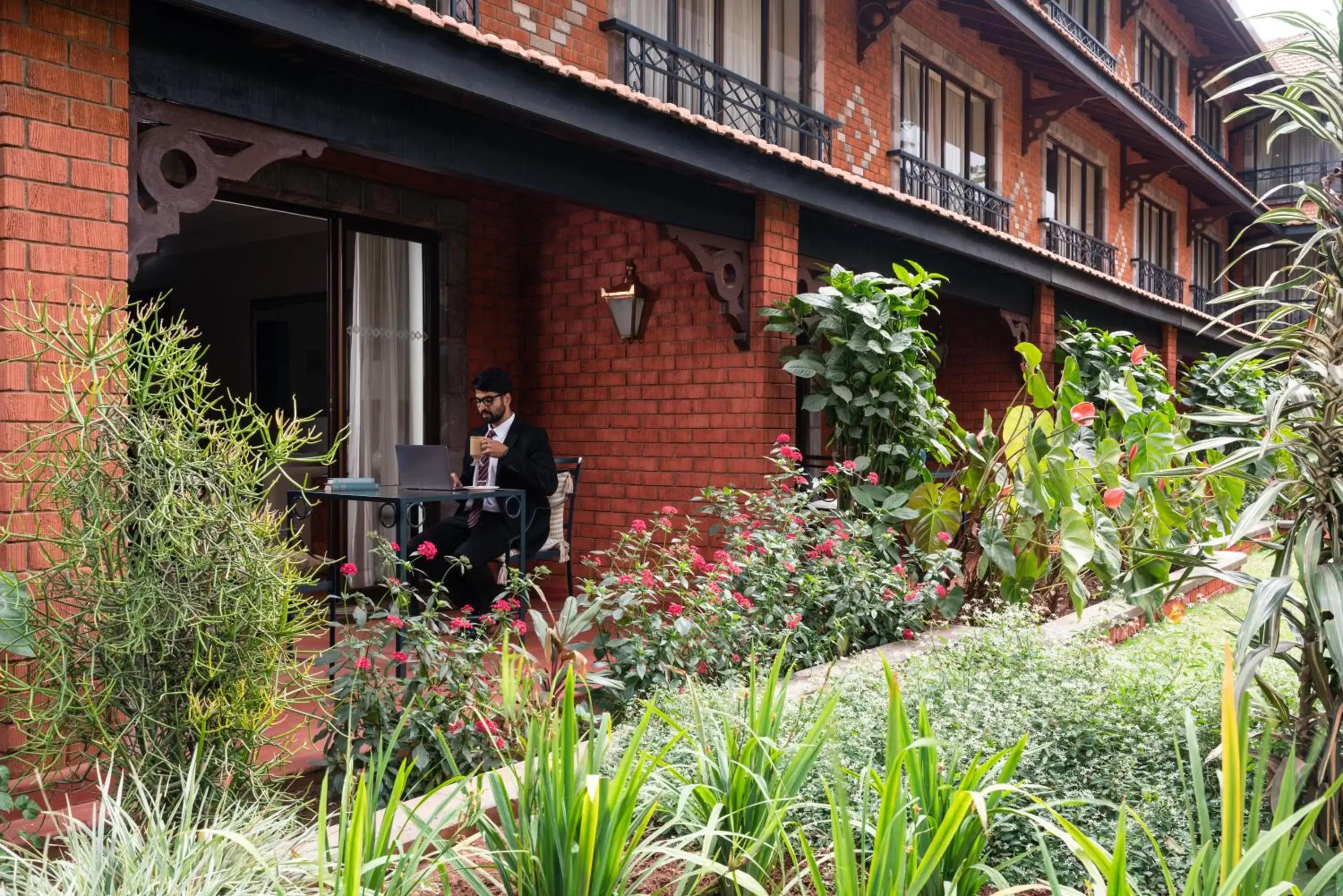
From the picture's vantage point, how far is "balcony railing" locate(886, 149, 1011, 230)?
9648 millimetres

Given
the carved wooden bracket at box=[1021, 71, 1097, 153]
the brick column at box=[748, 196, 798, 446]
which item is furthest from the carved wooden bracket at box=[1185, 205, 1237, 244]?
the brick column at box=[748, 196, 798, 446]

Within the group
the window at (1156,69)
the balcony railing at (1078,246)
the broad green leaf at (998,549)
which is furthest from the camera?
the window at (1156,69)

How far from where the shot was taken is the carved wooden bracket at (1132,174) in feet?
49.1

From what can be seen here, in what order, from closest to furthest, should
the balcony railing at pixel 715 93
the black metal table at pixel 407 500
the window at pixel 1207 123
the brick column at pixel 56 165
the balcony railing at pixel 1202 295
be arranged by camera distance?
the brick column at pixel 56 165, the black metal table at pixel 407 500, the balcony railing at pixel 715 93, the balcony railing at pixel 1202 295, the window at pixel 1207 123

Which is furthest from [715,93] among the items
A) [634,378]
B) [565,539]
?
[565,539]

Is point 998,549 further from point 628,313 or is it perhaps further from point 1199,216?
point 1199,216

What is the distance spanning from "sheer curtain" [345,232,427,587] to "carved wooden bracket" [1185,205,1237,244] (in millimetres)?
15377

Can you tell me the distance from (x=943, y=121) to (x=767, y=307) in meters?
4.97

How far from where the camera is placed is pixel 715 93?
6969 mm

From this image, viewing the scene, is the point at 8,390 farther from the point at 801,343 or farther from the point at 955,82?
the point at 955,82

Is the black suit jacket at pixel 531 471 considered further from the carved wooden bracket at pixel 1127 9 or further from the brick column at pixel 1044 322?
the carved wooden bracket at pixel 1127 9

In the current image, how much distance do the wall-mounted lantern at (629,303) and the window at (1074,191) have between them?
23.0 feet

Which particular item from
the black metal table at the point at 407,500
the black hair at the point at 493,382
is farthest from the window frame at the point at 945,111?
the black metal table at the point at 407,500

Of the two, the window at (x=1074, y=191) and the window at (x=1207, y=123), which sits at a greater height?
the window at (x=1207, y=123)
